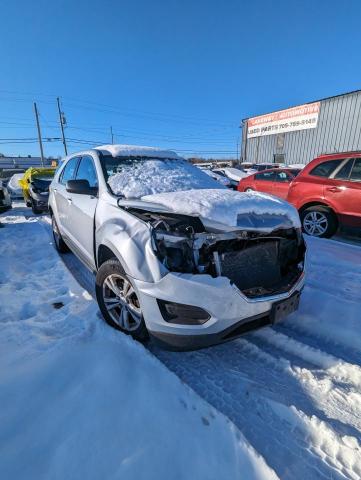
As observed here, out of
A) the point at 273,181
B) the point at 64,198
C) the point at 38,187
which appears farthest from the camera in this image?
the point at 38,187

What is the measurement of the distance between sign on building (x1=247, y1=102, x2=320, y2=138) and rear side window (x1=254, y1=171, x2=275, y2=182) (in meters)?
14.6

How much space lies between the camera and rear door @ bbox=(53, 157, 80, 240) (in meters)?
3.90

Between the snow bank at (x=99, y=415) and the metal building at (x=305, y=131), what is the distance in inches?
844

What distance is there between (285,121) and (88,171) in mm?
23037

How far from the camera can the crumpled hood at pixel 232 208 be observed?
84.0 inches

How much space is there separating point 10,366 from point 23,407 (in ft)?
1.48

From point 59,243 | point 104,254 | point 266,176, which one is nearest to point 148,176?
point 104,254

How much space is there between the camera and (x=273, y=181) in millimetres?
8641

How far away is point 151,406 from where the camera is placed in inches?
68.3

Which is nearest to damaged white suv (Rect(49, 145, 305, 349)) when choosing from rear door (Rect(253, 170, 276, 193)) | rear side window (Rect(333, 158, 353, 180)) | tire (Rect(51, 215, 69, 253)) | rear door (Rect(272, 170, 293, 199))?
tire (Rect(51, 215, 69, 253))

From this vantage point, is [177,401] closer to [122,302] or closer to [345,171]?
[122,302]

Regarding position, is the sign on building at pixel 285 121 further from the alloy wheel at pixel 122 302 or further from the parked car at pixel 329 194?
the alloy wheel at pixel 122 302

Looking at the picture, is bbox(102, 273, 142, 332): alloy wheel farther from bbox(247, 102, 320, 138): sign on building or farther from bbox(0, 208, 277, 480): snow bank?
bbox(247, 102, 320, 138): sign on building

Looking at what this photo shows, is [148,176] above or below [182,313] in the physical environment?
above
